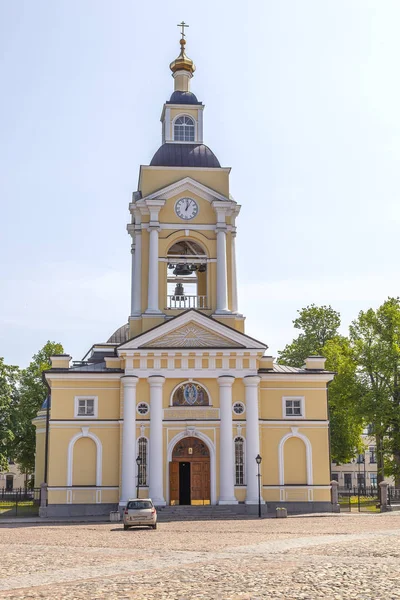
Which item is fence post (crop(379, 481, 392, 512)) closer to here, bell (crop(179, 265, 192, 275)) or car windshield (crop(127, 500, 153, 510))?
car windshield (crop(127, 500, 153, 510))

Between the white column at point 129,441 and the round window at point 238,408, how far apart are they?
502cm

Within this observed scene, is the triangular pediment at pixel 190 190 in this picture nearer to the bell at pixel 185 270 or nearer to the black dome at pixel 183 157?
the black dome at pixel 183 157

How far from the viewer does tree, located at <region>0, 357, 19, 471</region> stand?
56250 mm

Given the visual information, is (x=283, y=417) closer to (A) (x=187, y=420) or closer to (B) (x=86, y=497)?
(A) (x=187, y=420)

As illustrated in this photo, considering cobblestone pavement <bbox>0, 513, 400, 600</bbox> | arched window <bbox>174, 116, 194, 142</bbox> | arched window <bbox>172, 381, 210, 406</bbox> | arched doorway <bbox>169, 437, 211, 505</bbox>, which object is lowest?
cobblestone pavement <bbox>0, 513, 400, 600</bbox>

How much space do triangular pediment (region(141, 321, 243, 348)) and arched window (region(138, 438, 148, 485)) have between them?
4.85 metres

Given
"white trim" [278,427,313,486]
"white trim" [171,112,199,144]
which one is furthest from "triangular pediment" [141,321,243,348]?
"white trim" [171,112,199,144]

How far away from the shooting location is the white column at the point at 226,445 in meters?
38.2

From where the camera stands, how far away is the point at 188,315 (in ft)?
129

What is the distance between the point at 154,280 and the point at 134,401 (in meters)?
6.65

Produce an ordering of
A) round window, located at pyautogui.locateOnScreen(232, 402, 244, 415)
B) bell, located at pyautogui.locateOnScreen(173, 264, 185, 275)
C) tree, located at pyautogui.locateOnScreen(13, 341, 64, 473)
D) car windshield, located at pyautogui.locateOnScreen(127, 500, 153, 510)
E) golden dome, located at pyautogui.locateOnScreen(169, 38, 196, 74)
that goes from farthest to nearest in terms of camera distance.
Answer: tree, located at pyautogui.locateOnScreen(13, 341, 64, 473) < golden dome, located at pyautogui.locateOnScreen(169, 38, 196, 74) < bell, located at pyautogui.locateOnScreen(173, 264, 185, 275) < round window, located at pyautogui.locateOnScreen(232, 402, 244, 415) < car windshield, located at pyautogui.locateOnScreen(127, 500, 153, 510)

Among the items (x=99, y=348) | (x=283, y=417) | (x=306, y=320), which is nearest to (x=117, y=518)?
(x=283, y=417)

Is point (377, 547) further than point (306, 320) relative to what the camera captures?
No

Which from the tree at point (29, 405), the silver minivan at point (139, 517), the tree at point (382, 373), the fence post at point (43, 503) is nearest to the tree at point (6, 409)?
the tree at point (29, 405)
